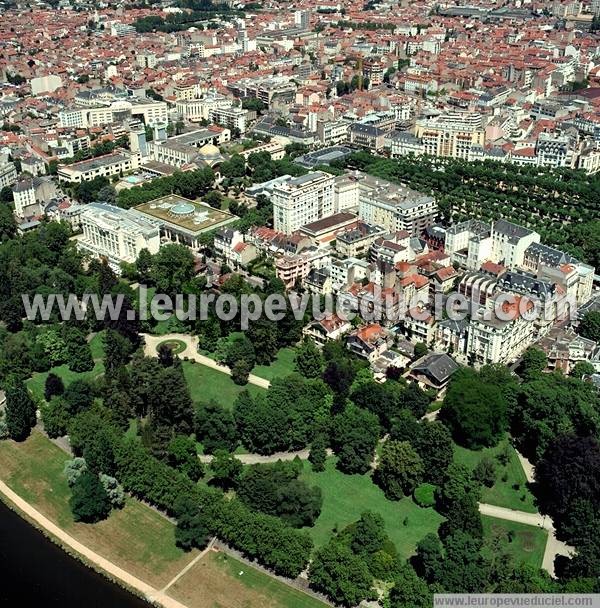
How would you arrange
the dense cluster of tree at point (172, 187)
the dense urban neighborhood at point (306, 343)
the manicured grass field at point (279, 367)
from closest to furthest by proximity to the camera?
the dense urban neighborhood at point (306, 343) → the manicured grass field at point (279, 367) → the dense cluster of tree at point (172, 187)

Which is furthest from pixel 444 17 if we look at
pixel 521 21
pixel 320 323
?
pixel 320 323

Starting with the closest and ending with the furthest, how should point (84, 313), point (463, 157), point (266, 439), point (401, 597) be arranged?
1. point (401, 597)
2. point (266, 439)
3. point (84, 313)
4. point (463, 157)

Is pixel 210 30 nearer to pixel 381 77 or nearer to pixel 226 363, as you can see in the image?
pixel 381 77

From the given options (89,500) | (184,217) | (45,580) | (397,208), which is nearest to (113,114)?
(184,217)

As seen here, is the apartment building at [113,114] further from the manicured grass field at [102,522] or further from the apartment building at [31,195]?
the manicured grass field at [102,522]

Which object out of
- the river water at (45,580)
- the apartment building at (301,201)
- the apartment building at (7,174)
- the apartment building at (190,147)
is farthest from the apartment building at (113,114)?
the river water at (45,580)
